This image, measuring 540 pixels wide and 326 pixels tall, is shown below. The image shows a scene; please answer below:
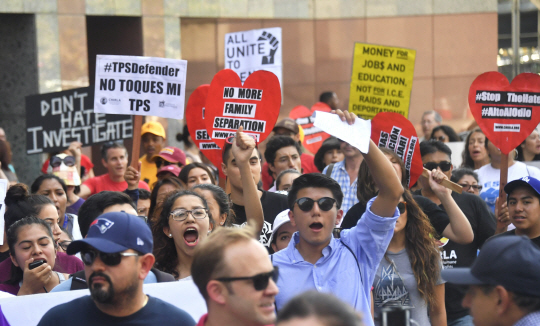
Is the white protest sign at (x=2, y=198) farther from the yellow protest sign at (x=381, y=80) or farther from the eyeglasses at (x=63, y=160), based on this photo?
the yellow protest sign at (x=381, y=80)

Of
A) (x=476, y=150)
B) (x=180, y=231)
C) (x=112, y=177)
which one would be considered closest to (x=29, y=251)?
(x=180, y=231)

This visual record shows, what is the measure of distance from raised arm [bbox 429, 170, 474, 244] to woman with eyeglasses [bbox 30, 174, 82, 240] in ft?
10.00

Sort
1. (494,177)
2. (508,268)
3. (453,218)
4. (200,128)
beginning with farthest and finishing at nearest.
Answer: (494,177) → (200,128) → (453,218) → (508,268)

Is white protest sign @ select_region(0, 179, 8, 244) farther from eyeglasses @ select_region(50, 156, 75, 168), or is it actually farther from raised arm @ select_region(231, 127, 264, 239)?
eyeglasses @ select_region(50, 156, 75, 168)

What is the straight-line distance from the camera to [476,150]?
28.9 feet

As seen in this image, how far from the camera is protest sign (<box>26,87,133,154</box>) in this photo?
823 cm

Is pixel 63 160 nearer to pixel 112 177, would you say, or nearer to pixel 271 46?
pixel 112 177

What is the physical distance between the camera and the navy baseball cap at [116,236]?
3.25 m

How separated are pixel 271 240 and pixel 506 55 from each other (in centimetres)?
1711

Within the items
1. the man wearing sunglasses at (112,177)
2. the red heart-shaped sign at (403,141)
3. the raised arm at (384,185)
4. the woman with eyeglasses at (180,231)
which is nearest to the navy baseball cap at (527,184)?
the red heart-shaped sign at (403,141)

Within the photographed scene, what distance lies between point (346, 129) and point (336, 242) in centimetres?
66

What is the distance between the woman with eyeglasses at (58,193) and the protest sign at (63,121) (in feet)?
5.14

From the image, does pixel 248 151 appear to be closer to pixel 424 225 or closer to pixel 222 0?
pixel 424 225

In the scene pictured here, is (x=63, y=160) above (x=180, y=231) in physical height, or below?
above
